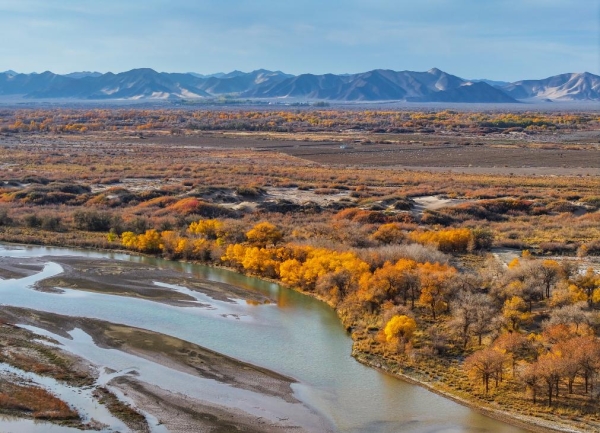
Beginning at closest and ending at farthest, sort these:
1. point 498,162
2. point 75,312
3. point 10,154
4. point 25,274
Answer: point 75,312 → point 25,274 → point 498,162 → point 10,154

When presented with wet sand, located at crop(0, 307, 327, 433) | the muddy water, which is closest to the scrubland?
the muddy water

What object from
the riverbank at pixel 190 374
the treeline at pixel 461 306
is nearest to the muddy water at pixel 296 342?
the riverbank at pixel 190 374

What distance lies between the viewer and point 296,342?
95.7 feet

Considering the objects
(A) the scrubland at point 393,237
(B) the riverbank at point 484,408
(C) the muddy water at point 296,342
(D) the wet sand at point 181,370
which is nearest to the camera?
(B) the riverbank at point 484,408

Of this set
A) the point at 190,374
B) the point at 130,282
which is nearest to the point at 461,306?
the point at 190,374

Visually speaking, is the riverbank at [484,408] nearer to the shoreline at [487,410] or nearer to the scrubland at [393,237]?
the shoreline at [487,410]

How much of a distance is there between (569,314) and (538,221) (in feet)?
85.1

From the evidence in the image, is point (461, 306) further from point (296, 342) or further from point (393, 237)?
point (393, 237)

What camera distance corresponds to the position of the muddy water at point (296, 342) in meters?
22.4

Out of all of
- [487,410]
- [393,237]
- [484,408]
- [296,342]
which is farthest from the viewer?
[393,237]

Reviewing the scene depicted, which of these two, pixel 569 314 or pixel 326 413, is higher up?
pixel 569 314

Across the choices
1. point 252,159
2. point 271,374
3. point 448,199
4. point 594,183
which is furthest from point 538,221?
point 252,159

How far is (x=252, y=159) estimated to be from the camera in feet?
317

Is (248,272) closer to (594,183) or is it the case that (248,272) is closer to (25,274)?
(25,274)
